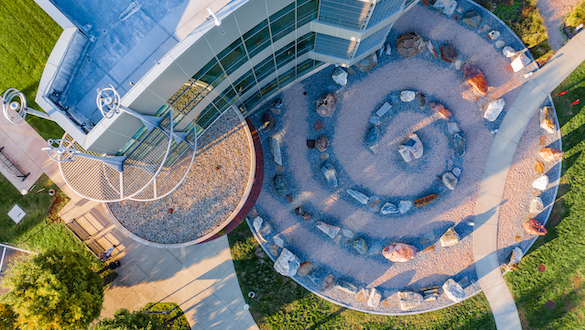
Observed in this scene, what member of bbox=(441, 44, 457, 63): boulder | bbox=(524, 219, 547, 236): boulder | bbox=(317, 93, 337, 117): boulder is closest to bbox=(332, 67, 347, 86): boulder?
bbox=(317, 93, 337, 117): boulder

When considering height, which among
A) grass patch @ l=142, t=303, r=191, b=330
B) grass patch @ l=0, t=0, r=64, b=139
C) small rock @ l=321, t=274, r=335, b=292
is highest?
grass patch @ l=0, t=0, r=64, b=139

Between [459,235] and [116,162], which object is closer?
[116,162]

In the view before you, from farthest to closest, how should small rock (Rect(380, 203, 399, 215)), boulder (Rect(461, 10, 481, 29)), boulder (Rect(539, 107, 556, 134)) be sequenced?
small rock (Rect(380, 203, 399, 215)) → boulder (Rect(539, 107, 556, 134)) → boulder (Rect(461, 10, 481, 29))

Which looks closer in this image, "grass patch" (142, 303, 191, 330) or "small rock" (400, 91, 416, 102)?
"small rock" (400, 91, 416, 102)

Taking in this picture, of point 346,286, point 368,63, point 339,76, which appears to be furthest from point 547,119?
point 346,286

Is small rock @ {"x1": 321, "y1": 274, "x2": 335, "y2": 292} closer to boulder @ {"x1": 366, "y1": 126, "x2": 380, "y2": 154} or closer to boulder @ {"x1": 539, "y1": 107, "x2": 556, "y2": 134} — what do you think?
boulder @ {"x1": 366, "y1": 126, "x2": 380, "y2": 154}

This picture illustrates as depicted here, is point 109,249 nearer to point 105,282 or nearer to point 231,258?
point 105,282

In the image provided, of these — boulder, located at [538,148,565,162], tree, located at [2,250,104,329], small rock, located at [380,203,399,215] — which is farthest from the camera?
small rock, located at [380,203,399,215]

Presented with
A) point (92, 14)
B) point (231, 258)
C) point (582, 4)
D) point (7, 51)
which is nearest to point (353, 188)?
point (231, 258)
